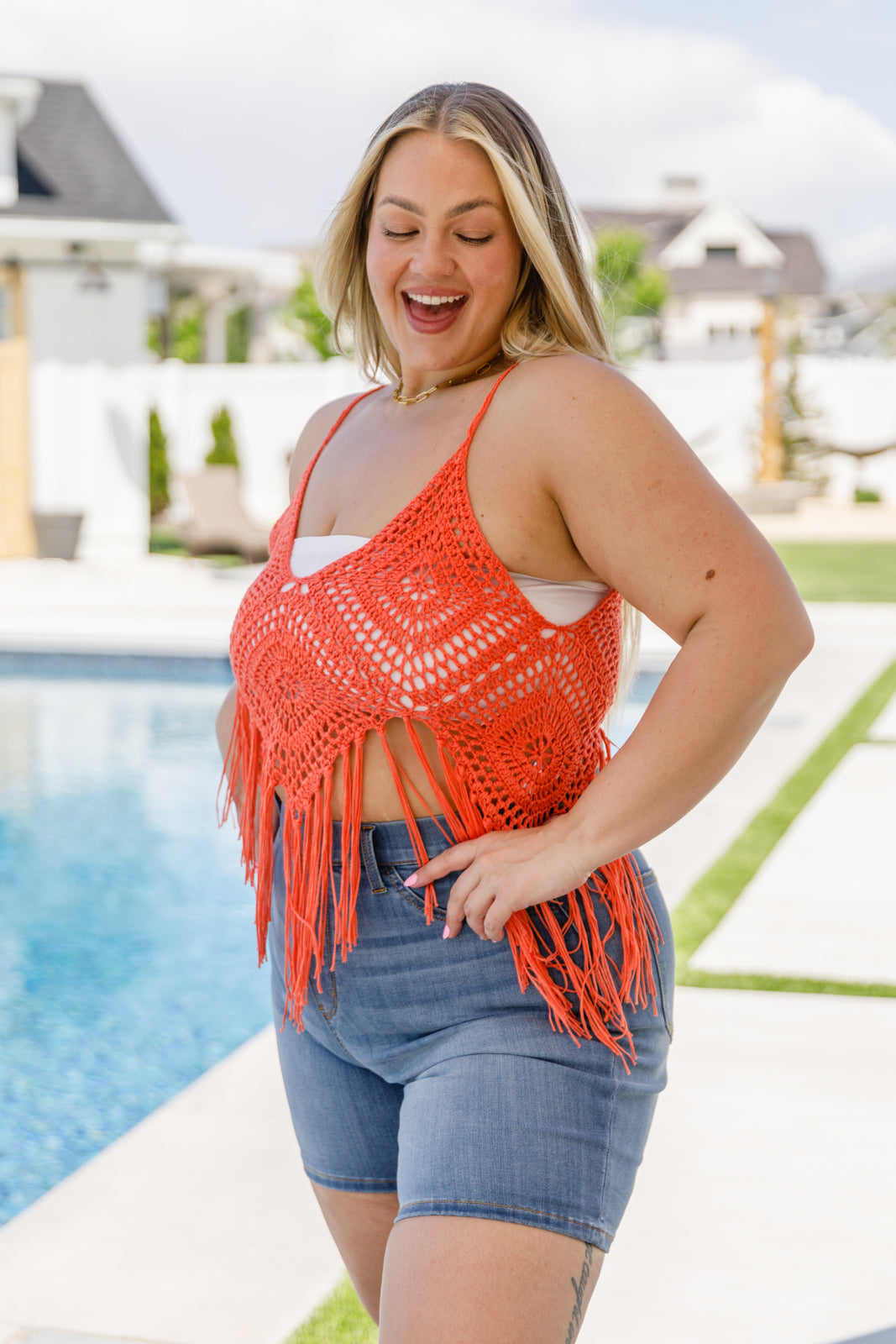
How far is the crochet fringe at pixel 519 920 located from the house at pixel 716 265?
43753 millimetres

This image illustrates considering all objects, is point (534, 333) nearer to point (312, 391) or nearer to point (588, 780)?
point (588, 780)

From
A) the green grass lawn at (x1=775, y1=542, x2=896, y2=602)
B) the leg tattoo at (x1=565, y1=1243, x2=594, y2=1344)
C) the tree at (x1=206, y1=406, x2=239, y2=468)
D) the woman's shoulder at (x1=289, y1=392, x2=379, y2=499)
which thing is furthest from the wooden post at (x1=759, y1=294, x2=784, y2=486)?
the leg tattoo at (x1=565, y1=1243, x2=594, y2=1344)

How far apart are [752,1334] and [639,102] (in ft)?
402

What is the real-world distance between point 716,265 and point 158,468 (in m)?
39.3

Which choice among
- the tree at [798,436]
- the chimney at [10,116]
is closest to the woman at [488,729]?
the chimney at [10,116]

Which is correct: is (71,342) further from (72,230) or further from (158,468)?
(158,468)

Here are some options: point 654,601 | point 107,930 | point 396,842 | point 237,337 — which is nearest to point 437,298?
point 654,601

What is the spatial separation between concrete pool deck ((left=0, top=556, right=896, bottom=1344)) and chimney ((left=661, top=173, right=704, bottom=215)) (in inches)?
2692

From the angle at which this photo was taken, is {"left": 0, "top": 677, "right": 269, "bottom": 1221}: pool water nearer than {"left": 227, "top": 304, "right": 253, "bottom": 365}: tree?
Yes

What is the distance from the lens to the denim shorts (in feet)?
4.35

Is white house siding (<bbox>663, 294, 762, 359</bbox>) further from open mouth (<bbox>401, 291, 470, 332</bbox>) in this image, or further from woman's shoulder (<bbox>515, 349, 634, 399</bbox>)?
woman's shoulder (<bbox>515, 349, 634, 399</bbox>)

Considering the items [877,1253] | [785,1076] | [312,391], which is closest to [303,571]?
[877,1253]

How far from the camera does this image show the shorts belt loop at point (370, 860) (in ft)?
4.92

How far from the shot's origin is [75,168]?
17.9 meters
